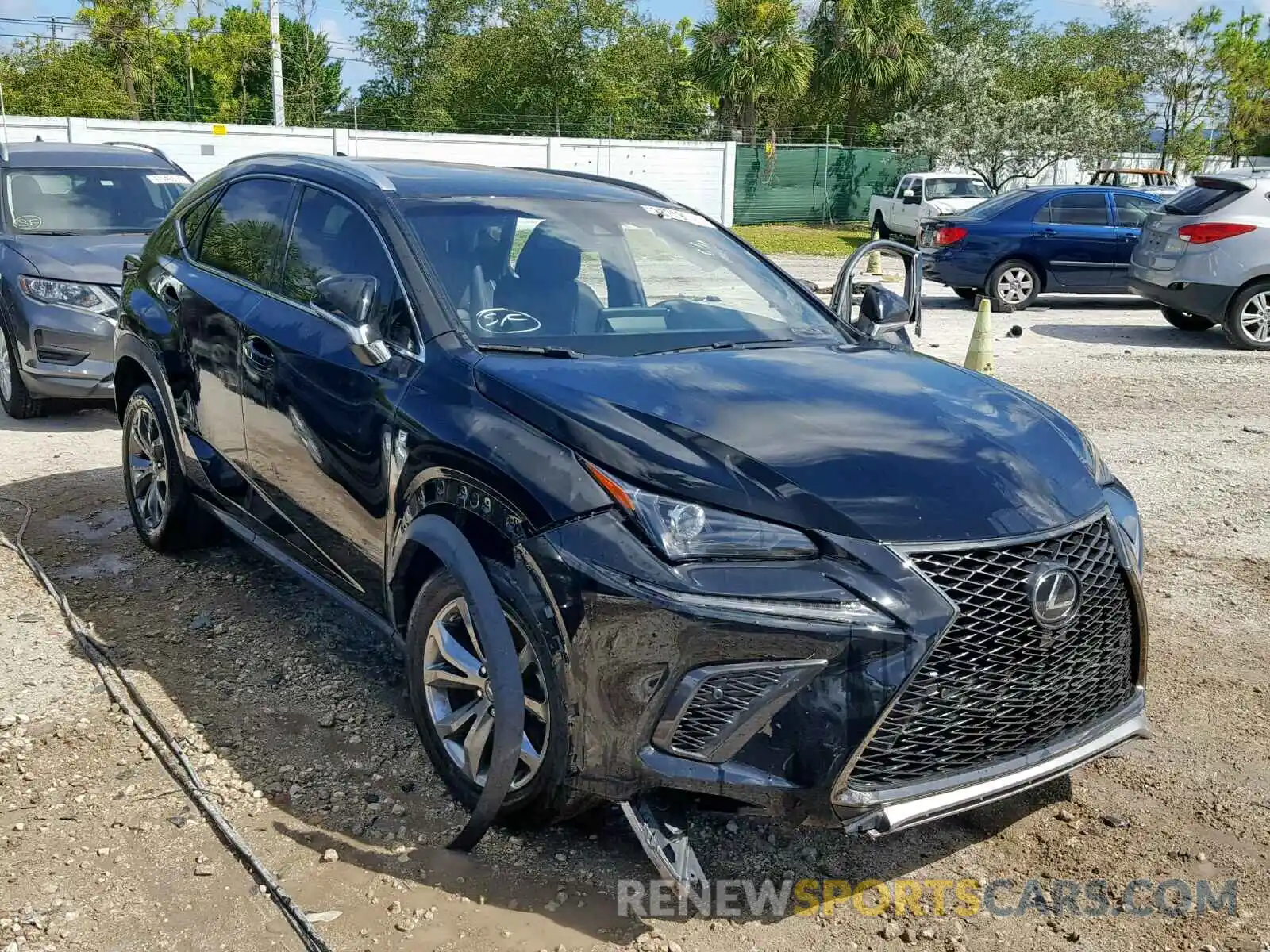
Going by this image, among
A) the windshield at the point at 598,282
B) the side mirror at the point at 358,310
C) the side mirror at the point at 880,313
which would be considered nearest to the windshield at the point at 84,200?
the windshield at the point at 598,282

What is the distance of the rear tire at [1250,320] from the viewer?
12469 mm

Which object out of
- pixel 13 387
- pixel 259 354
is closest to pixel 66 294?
pixel 13 387

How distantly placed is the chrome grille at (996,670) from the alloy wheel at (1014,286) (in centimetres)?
1291

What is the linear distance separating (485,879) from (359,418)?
1418 mm

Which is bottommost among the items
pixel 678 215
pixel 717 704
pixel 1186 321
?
pixel 1186 321

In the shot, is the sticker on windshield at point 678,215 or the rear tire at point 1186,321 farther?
the rear tire at point 1186,321

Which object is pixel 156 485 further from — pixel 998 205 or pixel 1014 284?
pixel 998 205

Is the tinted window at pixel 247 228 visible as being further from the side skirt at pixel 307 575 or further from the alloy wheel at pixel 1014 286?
the alloy wheel at pixel 1014 286

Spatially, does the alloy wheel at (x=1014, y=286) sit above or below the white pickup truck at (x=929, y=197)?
below

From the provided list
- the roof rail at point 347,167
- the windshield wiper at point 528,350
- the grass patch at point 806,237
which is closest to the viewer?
the windshield wiper at point 528,350

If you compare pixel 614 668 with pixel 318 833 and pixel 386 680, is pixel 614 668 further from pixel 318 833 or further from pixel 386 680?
pixel 386 680

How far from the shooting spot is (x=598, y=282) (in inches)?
161

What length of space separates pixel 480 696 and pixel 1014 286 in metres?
13.5

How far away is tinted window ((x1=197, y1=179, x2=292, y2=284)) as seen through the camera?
4.54 meters
